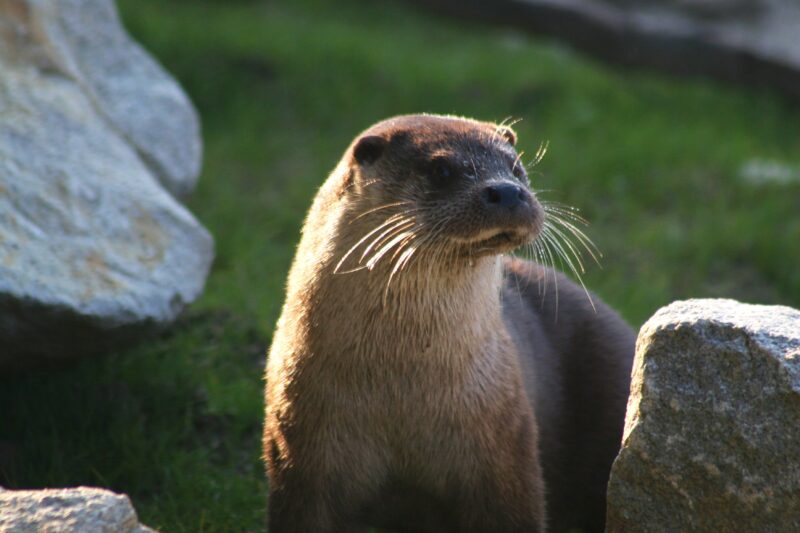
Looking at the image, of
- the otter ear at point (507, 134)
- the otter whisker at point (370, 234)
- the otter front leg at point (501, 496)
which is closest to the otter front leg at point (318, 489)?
the otter front leg at point (501, 496)

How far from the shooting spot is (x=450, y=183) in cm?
313

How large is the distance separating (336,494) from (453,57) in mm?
5787

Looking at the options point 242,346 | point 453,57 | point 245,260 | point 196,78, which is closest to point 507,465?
point 242,346

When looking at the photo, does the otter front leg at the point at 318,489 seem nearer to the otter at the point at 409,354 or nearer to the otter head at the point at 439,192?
the otter at the point at 409,354

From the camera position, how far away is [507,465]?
320 centimetres

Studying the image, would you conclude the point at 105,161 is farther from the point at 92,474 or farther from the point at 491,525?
the point at 491,525

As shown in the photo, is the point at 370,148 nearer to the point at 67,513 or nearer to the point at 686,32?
the point at 67,513

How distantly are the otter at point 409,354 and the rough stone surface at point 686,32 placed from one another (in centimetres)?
555

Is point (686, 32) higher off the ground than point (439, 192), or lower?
higher

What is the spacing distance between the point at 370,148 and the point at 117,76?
6.81ft

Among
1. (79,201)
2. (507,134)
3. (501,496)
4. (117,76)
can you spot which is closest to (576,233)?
(507,134)

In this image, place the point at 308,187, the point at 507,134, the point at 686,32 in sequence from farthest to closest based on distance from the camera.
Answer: the point at 686,32, the point at 308,187, the point at 507,134

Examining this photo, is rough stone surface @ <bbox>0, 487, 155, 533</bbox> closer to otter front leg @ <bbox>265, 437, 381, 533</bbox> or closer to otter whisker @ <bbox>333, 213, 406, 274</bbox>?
otter front leg @ <bbox>265, 437, 381, 533</bbox>

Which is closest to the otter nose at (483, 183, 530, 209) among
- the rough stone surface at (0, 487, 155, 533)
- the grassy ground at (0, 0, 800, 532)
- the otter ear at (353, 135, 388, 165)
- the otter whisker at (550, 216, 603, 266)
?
the otter whisker at (550, 216, 603, 266)
